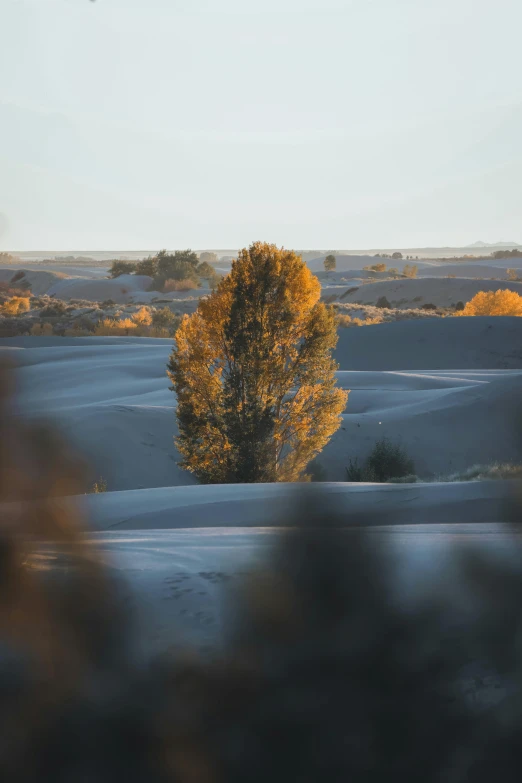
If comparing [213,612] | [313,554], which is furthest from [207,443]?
[213,612]

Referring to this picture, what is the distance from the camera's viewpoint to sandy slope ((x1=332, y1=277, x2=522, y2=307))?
202 feet

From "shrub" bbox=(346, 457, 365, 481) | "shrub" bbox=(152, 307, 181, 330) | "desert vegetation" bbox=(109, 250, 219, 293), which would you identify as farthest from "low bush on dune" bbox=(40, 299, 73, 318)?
"shrub" bbox=(346, 457, 365, 481)

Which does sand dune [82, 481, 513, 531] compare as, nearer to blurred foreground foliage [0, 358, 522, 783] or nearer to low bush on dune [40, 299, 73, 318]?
blurred foreground foliage [0, 358, 522, 783]

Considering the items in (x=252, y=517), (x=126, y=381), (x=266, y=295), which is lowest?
(x=126, y=381)

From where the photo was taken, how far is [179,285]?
69.9m

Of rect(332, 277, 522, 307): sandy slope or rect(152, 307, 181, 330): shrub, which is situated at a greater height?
rect(332, 277, 522, 307): sandy slope

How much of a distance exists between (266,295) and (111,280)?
63850 mm

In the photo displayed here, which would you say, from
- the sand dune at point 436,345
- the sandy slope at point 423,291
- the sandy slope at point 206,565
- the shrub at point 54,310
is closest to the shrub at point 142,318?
the shrub at point 54,310

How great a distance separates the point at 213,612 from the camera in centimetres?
339

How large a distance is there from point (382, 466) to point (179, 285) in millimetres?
55575

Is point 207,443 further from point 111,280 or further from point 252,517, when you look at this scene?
point 111,280

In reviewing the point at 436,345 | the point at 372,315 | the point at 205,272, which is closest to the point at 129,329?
the point at 372,315

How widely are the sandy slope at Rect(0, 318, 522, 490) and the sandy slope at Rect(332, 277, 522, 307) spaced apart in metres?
27.2

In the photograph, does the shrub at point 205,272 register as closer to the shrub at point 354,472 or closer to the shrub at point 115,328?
the shrub at point 115,328
